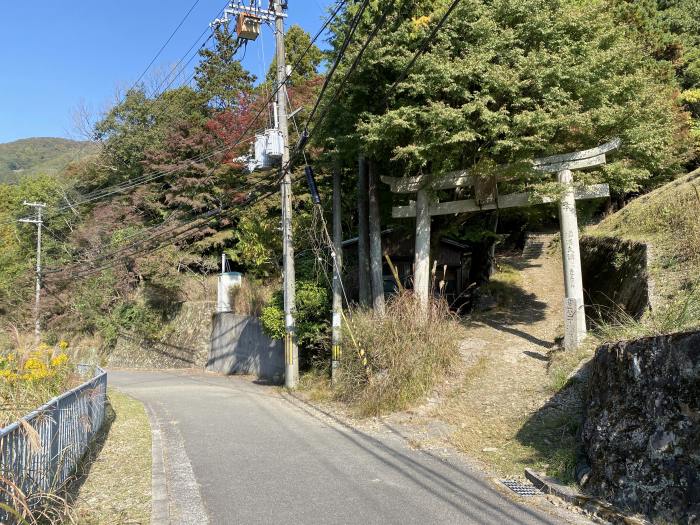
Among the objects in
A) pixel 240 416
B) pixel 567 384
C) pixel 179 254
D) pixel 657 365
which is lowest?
pixel 240 416

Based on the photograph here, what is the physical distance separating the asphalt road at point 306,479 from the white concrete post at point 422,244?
12.8ft

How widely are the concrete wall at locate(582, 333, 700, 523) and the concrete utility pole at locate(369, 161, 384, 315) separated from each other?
7.73m

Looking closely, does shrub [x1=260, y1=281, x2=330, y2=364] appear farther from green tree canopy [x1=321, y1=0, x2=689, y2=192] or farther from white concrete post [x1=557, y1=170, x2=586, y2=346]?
white concrete post [x1=557, y1=170, x2=586, y2=346]

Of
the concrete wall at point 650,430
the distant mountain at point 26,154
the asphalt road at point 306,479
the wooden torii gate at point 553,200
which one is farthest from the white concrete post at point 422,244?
the distant mountain at point 26,154

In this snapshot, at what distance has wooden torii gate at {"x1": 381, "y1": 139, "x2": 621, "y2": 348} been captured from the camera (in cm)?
1106

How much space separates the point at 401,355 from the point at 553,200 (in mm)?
4457

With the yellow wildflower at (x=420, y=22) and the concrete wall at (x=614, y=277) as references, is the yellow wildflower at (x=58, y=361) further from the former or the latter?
the yellow wildflower at (x=420, y=22)

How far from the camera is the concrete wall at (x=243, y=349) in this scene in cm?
1980

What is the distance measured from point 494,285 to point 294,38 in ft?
79.1

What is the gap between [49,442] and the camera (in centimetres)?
554

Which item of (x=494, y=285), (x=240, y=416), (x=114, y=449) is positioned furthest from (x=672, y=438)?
(x=494, y=285)

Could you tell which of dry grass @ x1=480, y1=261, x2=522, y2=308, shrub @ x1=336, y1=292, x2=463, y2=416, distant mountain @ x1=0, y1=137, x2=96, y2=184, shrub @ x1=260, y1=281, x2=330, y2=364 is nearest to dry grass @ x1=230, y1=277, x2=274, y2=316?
shrub @ x1=260, y1=281, x2=330, y2=364

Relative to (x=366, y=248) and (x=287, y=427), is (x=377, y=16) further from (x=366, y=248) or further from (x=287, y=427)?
(x=287, y=427)

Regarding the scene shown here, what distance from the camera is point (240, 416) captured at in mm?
11367
